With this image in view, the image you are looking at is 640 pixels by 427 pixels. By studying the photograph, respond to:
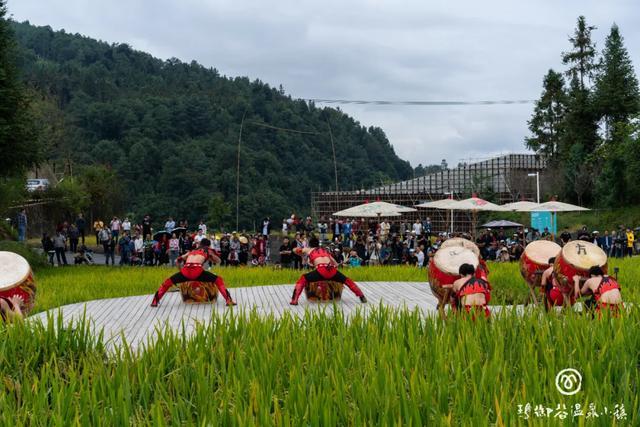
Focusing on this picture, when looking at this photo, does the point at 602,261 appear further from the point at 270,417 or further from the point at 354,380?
the point at 270,417

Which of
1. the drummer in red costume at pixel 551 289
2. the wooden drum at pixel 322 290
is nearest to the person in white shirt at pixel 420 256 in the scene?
the wooden drum at pixel 322 290

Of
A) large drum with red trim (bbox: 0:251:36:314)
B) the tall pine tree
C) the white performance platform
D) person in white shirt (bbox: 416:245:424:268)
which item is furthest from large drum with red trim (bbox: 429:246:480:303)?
the tall pine tree

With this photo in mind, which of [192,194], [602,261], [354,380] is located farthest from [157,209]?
[354,380]

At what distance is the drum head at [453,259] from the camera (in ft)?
32.6

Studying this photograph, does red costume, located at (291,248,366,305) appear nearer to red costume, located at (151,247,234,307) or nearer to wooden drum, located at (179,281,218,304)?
red costume, located at (151,247,234,307)

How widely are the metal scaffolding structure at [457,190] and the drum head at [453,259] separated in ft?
92.0

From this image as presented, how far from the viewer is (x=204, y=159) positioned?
189 ft

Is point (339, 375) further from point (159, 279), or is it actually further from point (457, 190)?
point (457, 190)

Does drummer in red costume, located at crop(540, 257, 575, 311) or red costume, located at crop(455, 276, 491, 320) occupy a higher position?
red costume, located at crop(455, 276, 491, 320)

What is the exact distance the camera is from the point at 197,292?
41.8 ft

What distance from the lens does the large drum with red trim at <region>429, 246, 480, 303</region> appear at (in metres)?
9.92

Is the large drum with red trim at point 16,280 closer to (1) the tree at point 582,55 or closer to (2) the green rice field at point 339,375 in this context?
(2) the green rice field at point 339,375

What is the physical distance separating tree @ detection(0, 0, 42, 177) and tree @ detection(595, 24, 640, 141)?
37.3m

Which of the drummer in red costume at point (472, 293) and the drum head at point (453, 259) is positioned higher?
the drum head at point (453, 259)
